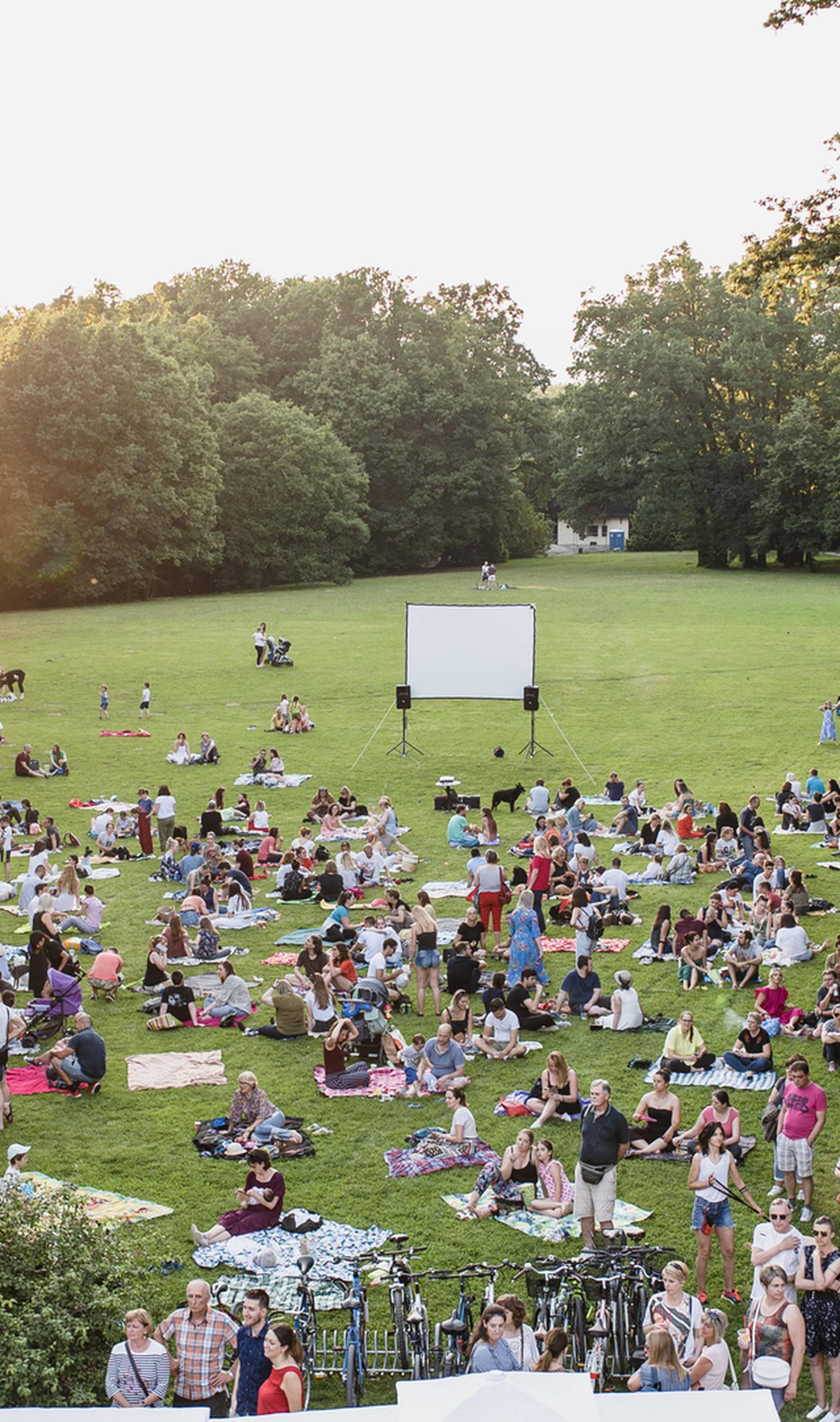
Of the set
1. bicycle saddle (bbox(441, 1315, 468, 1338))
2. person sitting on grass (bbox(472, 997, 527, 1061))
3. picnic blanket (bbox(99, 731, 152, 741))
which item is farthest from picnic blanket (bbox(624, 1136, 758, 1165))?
picnic blanket (bbox(99, 731, 152, 741))

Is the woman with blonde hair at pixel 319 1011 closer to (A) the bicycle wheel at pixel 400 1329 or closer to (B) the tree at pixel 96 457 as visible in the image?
(A) the bicycle wheel at pixel 400 1329

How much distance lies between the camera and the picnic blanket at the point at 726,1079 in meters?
14.0

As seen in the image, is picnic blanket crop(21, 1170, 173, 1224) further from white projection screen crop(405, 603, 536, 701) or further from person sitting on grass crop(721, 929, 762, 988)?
white projection screen crop(405, 603, 536, 701)

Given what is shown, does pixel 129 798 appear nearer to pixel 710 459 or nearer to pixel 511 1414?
pixel 511 1414

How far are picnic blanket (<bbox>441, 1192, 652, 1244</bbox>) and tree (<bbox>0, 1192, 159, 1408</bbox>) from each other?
3.31 meters

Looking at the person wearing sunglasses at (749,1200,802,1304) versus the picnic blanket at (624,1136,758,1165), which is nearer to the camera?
the person wearing sunglasses at (749,1200,802,1304)

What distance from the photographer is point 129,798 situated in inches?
1174

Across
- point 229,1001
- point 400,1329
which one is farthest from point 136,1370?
point 229,1001

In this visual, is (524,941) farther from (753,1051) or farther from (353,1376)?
(353,1376)

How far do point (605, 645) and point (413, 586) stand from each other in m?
22.5

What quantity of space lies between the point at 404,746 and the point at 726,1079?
19.9 m

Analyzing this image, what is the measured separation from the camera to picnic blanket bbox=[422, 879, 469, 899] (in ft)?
72.6

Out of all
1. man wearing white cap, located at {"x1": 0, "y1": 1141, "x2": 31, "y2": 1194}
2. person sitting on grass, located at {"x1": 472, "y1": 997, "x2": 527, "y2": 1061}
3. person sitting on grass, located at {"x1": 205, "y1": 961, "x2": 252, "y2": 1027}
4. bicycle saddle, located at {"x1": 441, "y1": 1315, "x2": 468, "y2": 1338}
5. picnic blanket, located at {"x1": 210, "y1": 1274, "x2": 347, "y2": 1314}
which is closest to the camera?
bicycle saddle, located at {"x1": 441, "y1": 1315, "x2": 468, "y2": 1338}

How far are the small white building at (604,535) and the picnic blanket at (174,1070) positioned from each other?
112 meters
